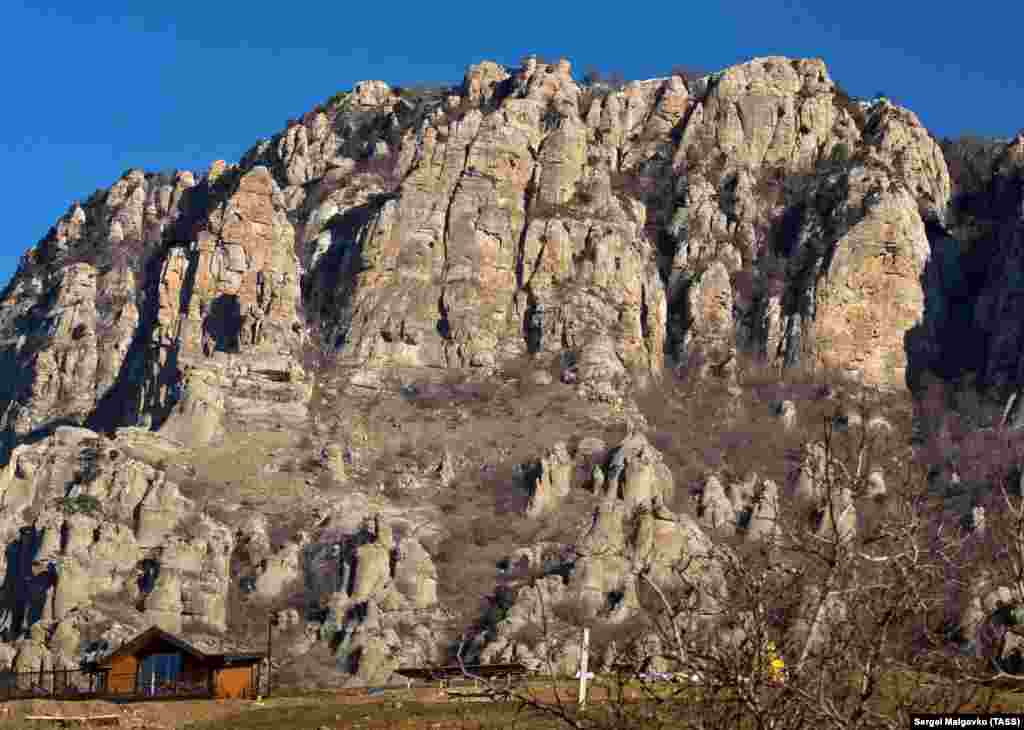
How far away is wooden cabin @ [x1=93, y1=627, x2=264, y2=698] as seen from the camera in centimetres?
6444

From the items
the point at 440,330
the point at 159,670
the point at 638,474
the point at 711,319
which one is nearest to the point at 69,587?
the point at 159,670

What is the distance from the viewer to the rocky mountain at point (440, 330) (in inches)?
3784

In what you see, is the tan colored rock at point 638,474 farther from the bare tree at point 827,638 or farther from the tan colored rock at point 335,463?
the bare tree at point 827,638

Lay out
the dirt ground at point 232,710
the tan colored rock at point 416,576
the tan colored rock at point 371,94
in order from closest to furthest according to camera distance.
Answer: the dirt ground at point 232,710, the tan colored rock at point 416,576, the tan colored rock at point 371,94

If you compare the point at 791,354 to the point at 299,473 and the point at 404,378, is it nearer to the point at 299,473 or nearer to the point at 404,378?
the point at 404,378

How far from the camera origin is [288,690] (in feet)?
244

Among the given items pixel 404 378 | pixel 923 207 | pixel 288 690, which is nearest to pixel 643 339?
pixel 404 378

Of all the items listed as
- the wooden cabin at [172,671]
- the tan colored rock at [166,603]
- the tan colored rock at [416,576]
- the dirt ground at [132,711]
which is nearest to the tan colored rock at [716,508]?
the tan colored rock at [416,576]

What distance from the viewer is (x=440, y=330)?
405 ft

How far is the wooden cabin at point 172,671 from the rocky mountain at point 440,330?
18.4m

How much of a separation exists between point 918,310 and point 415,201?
3819cm

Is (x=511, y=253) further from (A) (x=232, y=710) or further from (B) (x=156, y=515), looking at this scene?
(A) (x=232, y=710)

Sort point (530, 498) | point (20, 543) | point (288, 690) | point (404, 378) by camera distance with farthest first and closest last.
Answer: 1. point (404, 378)
2. point (530, 498)
3. point (20, 543)
4. point (288, 690)

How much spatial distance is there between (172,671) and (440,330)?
195 feet
